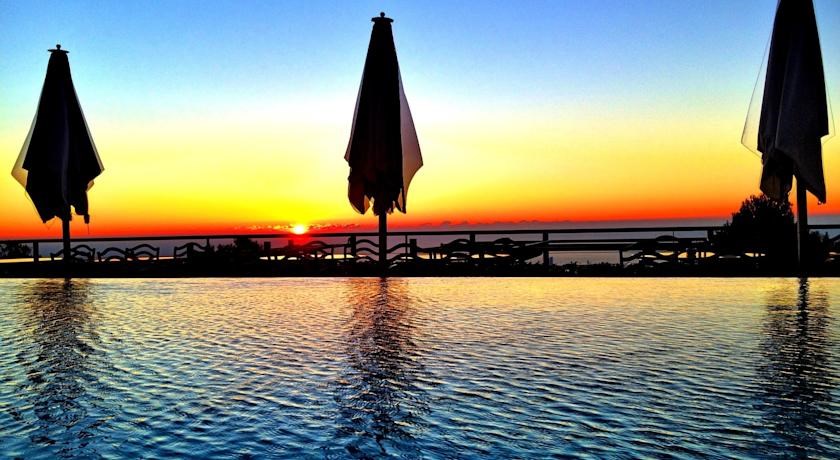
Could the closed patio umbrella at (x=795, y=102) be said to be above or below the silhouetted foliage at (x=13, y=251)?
above

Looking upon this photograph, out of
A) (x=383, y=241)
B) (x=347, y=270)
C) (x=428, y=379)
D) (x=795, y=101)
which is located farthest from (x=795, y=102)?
(x=347, y=270)

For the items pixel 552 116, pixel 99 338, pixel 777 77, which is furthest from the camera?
pixel 552 116

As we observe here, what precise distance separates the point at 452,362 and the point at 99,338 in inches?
133

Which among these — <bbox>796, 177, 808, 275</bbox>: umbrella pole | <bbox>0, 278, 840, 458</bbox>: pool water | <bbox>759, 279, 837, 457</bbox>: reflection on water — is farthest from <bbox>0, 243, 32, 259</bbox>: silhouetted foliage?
<bbox>759, 279, 837, 457</bbox>: reflection on water

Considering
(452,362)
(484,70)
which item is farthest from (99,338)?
(484,70)

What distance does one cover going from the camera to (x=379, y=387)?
4609mm

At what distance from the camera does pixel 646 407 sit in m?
3.98

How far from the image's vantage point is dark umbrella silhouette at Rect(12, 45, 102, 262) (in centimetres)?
1358

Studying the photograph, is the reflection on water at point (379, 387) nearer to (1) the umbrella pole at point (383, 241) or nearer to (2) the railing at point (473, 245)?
(1) the umbrella pole at point (383, 241)

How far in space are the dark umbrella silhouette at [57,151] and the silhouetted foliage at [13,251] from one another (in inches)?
229

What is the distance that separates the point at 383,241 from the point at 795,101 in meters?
7.22

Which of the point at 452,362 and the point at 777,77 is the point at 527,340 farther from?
the point at 777,77

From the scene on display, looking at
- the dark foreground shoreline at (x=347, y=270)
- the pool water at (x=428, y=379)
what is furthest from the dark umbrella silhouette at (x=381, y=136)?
the pool water at (x=428, y=379)

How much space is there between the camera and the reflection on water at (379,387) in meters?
3.49
